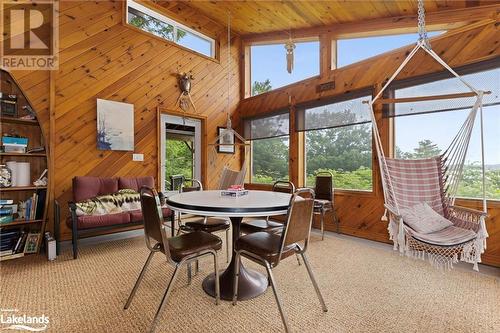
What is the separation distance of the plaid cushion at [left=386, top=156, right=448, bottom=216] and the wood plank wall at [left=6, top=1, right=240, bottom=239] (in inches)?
140

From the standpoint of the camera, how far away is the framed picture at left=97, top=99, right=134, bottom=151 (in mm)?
3658

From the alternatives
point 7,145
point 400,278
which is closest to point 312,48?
point 400,278

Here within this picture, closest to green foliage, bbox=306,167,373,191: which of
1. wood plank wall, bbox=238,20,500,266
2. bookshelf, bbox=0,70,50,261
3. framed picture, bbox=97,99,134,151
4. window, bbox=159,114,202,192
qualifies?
wood plank wall, bbox=238,20,500,266

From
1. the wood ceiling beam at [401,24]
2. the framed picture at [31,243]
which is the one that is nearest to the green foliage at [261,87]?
the wood ceiling beam at [401,24]

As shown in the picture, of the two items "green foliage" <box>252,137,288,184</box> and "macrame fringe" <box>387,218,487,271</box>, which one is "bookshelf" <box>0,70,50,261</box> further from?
"macrame fringe" <box>387,218,487,271</box>

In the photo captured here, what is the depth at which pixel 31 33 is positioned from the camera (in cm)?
313

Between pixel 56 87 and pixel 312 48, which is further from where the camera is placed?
pixel 312 48

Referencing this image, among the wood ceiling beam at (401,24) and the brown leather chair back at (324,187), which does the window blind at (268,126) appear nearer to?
the brown leather chair back at (324,187)

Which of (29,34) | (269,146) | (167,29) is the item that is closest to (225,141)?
(269,146)

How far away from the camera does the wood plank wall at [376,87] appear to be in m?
2.70

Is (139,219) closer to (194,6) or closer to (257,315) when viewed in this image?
(257,315)

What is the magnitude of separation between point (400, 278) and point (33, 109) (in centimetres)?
434

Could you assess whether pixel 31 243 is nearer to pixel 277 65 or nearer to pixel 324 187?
pixel 324 187

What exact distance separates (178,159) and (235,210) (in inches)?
133
